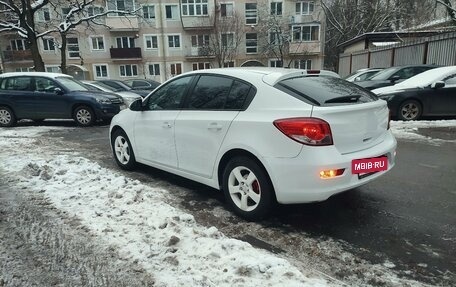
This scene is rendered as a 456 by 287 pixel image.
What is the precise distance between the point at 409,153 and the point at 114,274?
18.6 ft

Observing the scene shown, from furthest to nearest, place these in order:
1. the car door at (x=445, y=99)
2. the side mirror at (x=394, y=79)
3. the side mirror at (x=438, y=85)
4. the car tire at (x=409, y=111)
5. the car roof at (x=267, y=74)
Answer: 1. the side mirror at (x=394, y=79)
2. the car tire at (x=409, y=111)
3. the car door at (x=445, y=99)
4. the side mirror at (x=438, y=85)
5. the car roof at (x=267, y=74)

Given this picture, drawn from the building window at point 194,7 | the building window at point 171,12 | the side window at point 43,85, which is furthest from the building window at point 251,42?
the side window at point 43,85

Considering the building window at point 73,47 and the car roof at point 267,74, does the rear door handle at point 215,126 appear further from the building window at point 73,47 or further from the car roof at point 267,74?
the building window at point 73,47

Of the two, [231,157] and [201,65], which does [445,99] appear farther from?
[201,65]

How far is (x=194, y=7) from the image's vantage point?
37.9m

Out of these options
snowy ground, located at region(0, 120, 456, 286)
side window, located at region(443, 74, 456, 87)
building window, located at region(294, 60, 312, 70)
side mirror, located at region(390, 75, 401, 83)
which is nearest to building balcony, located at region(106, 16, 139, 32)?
building window, located at region(294, 60, 312, 70)

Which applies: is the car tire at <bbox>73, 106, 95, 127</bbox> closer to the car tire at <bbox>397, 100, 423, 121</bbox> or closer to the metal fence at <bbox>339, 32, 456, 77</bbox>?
the car tire at <bbox>397, 100, 423, 121</bbox>

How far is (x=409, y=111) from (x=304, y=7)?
3248cm

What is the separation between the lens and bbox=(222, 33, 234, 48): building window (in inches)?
1476

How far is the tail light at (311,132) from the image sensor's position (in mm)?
3121

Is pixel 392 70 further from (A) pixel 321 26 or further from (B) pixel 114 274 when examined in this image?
(A) pixel 321 26

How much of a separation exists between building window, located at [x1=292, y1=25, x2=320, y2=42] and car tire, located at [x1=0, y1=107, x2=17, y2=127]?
106ft

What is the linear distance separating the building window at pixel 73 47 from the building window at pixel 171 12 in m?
10.7

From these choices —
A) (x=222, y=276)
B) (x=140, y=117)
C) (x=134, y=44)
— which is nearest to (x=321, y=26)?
(x=134, y=44)
